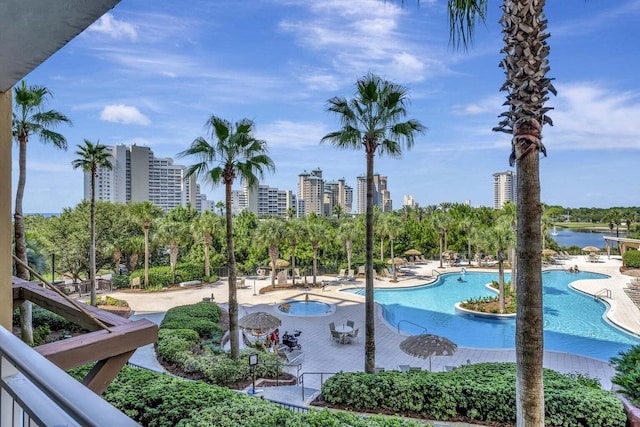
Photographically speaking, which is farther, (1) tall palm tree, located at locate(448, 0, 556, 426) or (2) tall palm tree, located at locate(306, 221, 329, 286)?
(2) tall palm tree, located at locate(306, 221, 329, 286)

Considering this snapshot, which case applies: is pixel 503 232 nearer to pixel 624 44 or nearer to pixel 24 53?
pixel 624 44

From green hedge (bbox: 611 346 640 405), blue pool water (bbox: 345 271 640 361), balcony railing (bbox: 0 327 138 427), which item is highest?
balcony railing (bbox: 0 327 138 427)

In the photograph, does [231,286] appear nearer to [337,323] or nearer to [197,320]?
[197,320]

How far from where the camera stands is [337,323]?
17875 millimetres

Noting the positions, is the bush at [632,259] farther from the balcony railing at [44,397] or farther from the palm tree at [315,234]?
the balcony railing at [44,397]

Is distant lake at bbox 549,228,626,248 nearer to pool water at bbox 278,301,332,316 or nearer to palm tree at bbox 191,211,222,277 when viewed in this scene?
pool water at bbox 278,301,332,316

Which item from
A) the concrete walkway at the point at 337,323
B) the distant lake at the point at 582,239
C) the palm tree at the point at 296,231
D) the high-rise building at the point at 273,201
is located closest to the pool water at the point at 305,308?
the concrete walkway at the point at 337,323

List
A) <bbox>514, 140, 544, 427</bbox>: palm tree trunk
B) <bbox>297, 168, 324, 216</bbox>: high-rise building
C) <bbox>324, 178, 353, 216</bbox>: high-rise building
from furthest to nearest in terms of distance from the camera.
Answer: <bbox>324, 178, 353, 216</bbox>: high-rise building → <bbox>297, 168, 324, 216</bbox>: high-rise building → <bbox>514, 140, 544, 427</bbox>: palm tree trunk

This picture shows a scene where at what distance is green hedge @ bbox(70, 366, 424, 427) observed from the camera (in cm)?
514

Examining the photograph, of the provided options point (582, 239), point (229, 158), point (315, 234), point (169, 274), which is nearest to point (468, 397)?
point (229, 158)

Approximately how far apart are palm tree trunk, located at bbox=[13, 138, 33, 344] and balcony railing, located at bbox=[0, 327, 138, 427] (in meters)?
10.6

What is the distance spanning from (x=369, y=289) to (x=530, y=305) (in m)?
6.05

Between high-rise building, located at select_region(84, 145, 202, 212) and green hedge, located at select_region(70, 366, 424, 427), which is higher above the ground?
high-rise building, located at select_region(84, 145, 202, 212)

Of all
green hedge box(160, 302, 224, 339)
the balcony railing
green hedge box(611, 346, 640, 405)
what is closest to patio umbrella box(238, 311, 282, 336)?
green hedge box(160, 302, 224, 339)
